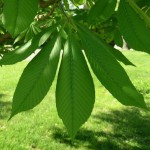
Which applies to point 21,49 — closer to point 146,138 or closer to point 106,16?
point 106,16

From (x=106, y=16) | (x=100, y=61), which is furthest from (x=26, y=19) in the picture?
(x=106, y=16)

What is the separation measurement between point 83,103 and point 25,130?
5.98m

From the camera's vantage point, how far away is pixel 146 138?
658cm

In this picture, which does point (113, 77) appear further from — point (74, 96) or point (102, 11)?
point (102, 11)

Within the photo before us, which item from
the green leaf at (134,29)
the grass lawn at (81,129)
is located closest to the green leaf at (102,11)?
the green leaf at (134,29)

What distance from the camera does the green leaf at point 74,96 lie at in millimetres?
909

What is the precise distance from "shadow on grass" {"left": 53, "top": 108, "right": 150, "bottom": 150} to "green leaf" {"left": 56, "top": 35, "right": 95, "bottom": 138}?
466 cm

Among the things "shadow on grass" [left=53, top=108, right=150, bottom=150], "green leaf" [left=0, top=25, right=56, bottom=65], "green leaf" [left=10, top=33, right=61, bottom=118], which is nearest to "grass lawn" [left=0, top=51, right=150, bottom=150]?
"shadow on grass" [left=53, top=108, right=150, bottom=150]

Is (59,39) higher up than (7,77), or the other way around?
(59,39)

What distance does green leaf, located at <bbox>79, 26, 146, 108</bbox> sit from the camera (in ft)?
3.00

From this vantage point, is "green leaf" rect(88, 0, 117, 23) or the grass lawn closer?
"green leaf" rect(88, 0, 117, 23)

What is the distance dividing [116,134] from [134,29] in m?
5.84

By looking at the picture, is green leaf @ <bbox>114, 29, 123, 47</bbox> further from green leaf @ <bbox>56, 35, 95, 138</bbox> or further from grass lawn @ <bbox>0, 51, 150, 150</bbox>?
grass lawn @ <bbox>0, 51, 150, 150</bbox>

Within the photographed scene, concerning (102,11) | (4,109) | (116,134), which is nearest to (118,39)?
(102,11)
